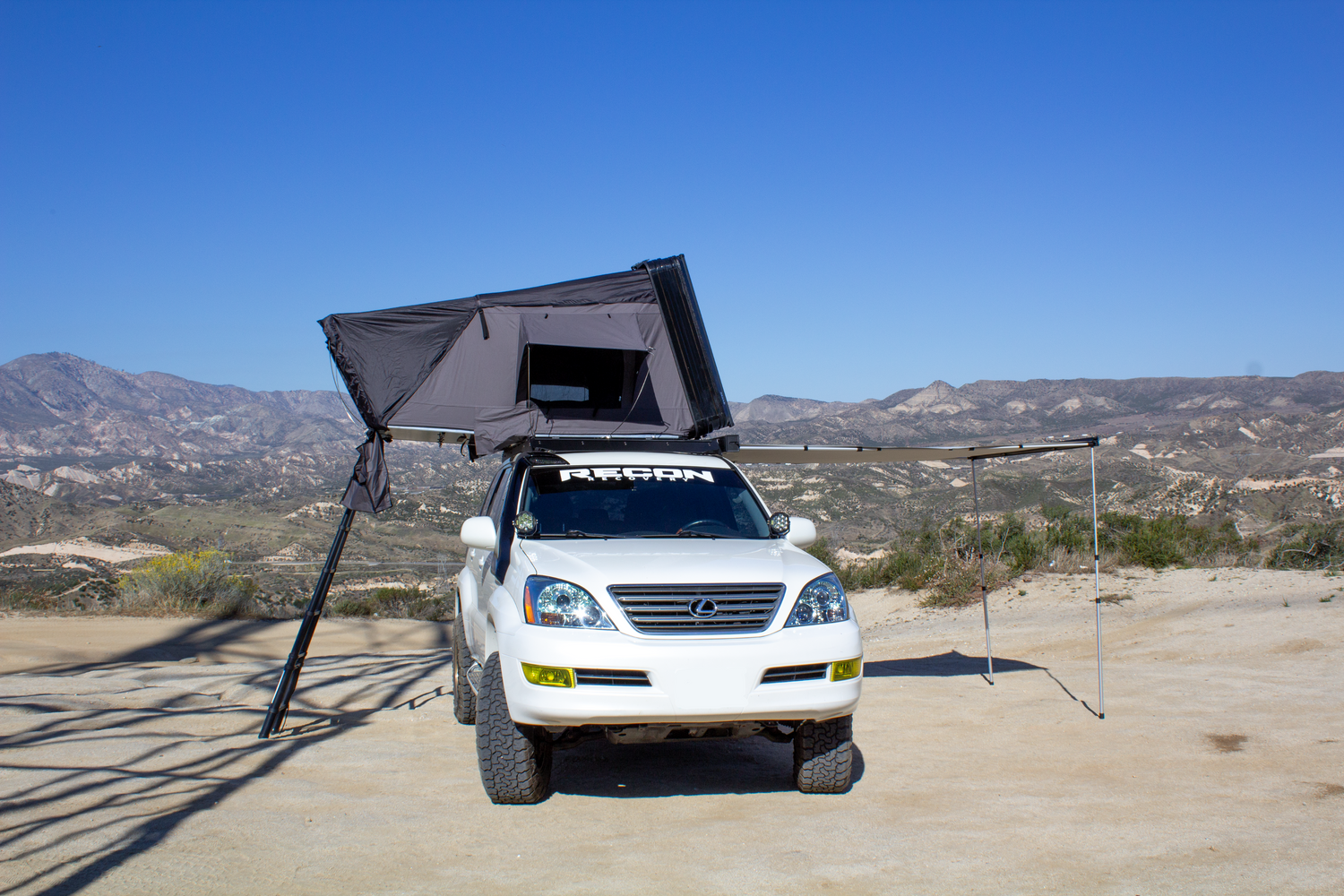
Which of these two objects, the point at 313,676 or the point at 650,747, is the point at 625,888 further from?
the point at 313,676

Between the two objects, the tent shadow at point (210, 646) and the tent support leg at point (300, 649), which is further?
the tent shadow at point (210, 646)

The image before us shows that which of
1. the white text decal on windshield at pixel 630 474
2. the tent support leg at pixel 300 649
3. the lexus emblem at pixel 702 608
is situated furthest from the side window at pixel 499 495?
the lexus emblem at pixel 702 608

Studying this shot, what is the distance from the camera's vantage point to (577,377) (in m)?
8.48

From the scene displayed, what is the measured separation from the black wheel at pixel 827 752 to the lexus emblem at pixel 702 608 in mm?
1016

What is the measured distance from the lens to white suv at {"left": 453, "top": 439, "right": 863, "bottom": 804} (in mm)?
4758

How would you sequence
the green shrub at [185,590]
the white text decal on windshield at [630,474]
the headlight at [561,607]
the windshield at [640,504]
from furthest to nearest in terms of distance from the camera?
1. the green shrub at [185,590]
2. the white text decal on windshield at [630,474]
3. the windshield at [640,504]
4. the headlight at [561,607]

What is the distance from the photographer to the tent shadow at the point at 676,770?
5.70 metres

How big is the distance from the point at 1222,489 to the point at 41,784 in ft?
144

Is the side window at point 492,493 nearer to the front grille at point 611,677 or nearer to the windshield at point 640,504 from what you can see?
the windshield at point 640,504

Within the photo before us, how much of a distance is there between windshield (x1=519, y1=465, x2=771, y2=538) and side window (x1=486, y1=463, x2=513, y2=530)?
34 centimetres

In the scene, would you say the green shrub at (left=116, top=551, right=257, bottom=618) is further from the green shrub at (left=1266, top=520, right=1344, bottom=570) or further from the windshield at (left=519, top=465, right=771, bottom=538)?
the green shrub at (left=1266, top=520, right=1344, bottom=570)

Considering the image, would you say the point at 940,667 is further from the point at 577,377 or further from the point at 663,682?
the point at 663,682

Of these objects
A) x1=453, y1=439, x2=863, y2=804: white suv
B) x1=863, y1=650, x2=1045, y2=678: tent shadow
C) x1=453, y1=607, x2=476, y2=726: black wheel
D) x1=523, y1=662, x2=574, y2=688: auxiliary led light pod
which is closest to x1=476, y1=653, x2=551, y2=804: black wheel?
x1=453, y1=439, x2=863, y2=804: white suv

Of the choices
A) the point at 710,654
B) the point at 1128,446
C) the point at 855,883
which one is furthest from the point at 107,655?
the point at 1128,446
